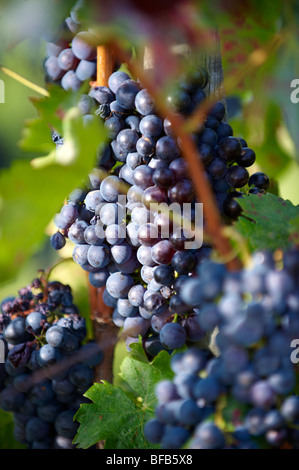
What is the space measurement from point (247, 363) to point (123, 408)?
40cm

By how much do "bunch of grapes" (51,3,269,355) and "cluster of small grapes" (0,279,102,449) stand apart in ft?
0.39

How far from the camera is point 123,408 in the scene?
785 millimetres

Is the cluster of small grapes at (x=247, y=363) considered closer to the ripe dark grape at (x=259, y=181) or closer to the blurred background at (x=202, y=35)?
the blurred background at (x=202, y=35)

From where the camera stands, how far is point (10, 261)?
1.62 feet

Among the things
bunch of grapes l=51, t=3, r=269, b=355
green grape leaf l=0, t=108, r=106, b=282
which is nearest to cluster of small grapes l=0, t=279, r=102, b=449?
bunch of grapes l=51, t=3, r=269, b=355

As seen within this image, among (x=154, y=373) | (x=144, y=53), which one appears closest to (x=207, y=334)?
(x=154, y=373)

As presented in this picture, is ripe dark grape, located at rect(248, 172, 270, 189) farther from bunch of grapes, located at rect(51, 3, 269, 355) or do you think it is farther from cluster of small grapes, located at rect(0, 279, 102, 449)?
cluster of small grapes, located at rect(0, 279, 102, 449)

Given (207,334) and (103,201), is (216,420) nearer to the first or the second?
(207,334)

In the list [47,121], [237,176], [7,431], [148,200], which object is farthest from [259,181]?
[7,431]

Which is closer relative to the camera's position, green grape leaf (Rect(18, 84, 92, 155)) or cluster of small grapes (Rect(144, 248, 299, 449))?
cluster of small grapes (Rect(144, 248, 299, 449))

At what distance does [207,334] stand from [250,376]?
317mm

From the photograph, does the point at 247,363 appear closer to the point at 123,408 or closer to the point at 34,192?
the point at 34,192

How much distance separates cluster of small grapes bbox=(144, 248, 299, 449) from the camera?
0.43 meters

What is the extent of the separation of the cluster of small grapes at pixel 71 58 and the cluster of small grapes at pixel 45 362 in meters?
0.42
